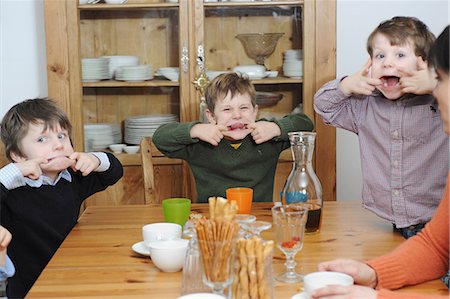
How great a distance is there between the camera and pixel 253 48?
3.31 meters

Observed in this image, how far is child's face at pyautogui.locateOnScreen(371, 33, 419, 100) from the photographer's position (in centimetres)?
206

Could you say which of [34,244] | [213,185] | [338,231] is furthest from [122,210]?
[338,231]

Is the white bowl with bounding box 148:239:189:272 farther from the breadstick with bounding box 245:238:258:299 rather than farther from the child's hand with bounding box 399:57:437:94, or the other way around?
the child's hand with bounding box 399:57:437:94

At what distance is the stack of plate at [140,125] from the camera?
3309mm

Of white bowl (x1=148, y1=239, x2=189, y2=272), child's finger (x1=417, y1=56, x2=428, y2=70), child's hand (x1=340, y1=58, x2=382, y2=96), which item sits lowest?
white bowl (x1=148, y1=239, x2=189, y2=272)

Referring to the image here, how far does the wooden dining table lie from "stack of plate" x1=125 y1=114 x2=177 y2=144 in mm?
1160

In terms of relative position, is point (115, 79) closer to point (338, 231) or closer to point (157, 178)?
point (157, 178)

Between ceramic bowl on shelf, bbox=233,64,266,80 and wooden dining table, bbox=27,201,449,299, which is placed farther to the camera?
ceramic bowl on shelf, bbox=233,64,266,80

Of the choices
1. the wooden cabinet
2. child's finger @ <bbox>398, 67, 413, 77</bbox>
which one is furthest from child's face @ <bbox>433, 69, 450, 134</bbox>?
the wooden cabinet

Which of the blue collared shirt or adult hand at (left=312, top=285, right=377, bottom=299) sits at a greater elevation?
the blue collared shirt

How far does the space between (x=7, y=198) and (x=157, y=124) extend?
1303mm

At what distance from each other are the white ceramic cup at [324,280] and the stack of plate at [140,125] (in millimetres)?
2082

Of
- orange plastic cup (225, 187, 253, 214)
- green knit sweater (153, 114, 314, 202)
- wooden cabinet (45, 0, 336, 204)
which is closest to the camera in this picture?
orange plastic cup (225, 187, 253, 214)

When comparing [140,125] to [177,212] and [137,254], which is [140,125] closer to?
[177,212]
